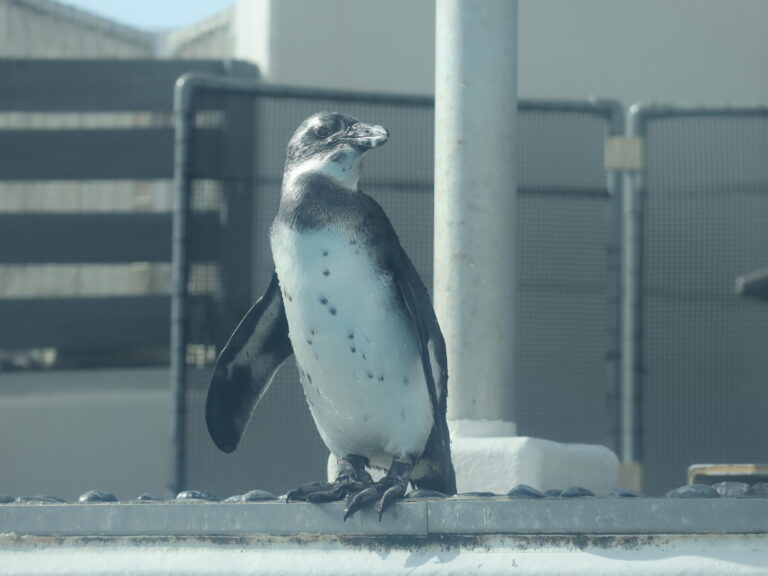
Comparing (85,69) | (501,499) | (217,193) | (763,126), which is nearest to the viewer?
(501,499)

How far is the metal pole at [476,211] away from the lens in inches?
126

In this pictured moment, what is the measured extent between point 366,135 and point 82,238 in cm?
271

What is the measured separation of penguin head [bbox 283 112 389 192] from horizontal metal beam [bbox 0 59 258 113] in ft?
8.45

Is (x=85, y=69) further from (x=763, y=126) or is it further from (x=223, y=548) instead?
(x=223, y=548)

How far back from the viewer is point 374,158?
4148mm

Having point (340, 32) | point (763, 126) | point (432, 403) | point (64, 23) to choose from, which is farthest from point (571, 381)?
point (64, 23)

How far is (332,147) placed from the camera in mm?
2172

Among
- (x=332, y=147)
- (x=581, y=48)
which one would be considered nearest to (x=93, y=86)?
(x=581, y=48)

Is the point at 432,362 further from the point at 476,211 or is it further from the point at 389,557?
the point at 476,211

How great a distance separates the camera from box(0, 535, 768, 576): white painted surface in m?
1.58

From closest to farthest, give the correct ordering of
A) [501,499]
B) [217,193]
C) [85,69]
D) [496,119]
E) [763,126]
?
[501,499] → [496,119] → [217,193] → [763,126] → [85,69]

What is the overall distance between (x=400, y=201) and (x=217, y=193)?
0.57m

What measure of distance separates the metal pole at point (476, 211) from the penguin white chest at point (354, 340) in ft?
3.38

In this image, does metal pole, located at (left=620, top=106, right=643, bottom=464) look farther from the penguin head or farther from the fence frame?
the penguin head
